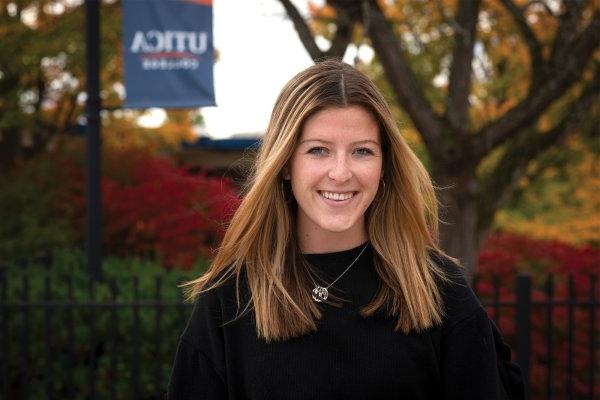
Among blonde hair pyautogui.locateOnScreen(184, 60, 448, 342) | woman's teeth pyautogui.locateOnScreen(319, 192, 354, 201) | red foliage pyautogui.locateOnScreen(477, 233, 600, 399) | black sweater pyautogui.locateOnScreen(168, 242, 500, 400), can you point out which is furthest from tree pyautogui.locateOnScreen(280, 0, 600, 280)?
black sweater pyautogui.locateOnScreen(168, 242, 500, 400)

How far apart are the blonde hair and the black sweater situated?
0.03 metres

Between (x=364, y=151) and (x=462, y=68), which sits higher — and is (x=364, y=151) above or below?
below

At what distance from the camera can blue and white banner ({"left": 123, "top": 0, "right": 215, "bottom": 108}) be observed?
6.09 meters

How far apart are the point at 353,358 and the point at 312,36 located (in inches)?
149

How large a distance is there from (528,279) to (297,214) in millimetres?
3162

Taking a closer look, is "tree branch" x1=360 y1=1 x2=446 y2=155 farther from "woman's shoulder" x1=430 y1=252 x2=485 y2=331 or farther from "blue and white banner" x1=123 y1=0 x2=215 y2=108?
"woman's shoulder" x1=430 y1=252 x2=485 y2=331

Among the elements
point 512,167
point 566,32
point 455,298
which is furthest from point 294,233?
point 512,167

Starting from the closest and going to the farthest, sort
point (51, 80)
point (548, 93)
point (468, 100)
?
point (548, 93) < point (468, 100) < point (51, 80)

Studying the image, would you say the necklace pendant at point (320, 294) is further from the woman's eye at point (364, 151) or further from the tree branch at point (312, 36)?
the tree branch at point (312, 36)

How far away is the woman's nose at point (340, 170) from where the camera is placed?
6.97 feet

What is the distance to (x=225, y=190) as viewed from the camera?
344 inches

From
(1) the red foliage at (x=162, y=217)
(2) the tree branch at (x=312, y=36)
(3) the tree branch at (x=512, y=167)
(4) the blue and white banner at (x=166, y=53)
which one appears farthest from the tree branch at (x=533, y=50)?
(1) the red foliage at (x=162, y=217)

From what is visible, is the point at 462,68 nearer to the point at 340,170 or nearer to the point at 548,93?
the point at 548,93

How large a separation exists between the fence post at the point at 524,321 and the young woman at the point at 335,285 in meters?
3.03
